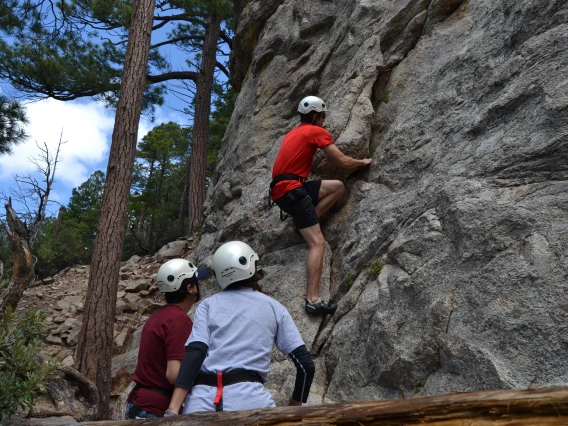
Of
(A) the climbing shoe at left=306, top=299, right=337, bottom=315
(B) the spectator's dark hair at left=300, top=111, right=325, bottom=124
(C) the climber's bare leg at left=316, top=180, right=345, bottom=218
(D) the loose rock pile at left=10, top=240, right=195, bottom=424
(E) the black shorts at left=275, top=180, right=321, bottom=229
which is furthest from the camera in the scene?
(B) the spectator's dark hair at left=300, top=111, right=325, bottom=124

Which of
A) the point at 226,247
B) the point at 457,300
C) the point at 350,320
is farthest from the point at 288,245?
the point at 226,247

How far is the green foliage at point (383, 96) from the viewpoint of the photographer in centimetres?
780

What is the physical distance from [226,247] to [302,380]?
1041 mm

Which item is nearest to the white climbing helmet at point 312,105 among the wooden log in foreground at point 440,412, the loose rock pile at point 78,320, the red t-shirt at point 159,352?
the red t-shirt at point 159,352

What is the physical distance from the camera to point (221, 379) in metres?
3.21

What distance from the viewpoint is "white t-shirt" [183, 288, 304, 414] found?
3184mm

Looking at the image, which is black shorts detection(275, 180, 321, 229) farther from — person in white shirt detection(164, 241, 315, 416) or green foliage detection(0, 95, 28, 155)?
green foliage detection(0, 95, 28, 155)

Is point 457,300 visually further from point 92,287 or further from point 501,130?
A: point 92,287

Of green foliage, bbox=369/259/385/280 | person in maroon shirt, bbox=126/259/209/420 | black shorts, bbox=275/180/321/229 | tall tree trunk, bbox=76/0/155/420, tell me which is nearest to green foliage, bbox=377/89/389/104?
black shorts, bbox=275/180/321/229

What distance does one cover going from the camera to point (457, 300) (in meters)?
4.71

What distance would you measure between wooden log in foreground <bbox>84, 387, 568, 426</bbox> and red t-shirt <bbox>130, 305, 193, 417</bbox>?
0.95 m

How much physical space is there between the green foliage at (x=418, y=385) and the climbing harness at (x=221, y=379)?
1982 millimetres

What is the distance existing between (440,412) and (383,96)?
6.00m

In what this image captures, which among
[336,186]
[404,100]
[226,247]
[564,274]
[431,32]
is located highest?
[431,32]
